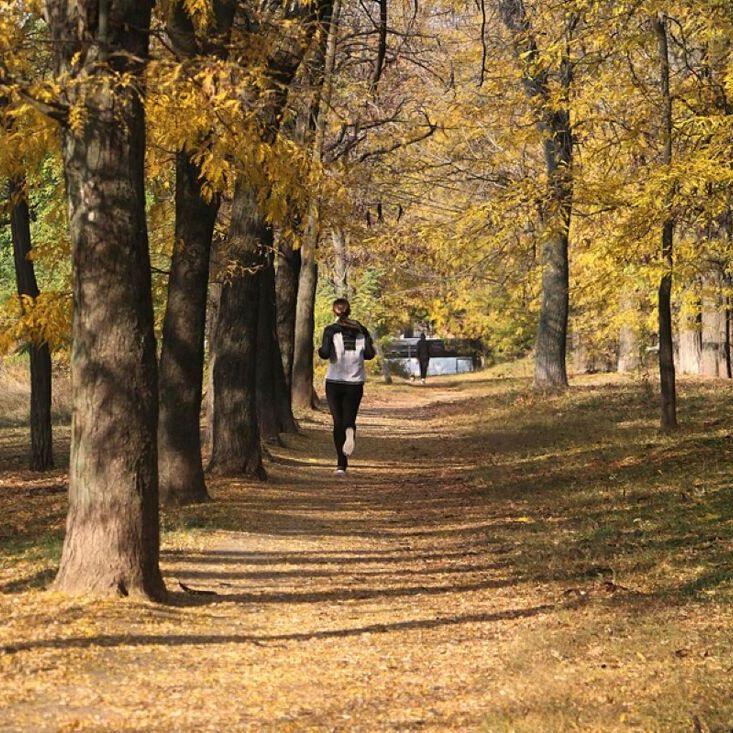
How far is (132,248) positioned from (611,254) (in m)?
10.5

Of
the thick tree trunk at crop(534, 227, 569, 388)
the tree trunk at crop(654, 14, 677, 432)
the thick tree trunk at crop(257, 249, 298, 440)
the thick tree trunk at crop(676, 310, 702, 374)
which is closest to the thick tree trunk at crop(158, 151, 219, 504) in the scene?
the tree trunk at crop(654, 14, 677, 432)

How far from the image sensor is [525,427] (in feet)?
82.1

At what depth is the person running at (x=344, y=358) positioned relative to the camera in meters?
15.9

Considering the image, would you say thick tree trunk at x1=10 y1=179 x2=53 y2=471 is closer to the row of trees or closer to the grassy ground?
the row of trees

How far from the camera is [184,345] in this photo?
14.2 metres

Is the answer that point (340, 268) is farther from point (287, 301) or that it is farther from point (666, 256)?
point (666, 256)

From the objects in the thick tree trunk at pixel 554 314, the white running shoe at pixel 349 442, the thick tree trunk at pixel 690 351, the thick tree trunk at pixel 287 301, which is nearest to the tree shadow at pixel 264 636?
the white running shoe at pixel 349 442

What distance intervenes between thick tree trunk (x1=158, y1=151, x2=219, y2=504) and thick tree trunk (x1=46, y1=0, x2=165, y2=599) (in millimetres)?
5538

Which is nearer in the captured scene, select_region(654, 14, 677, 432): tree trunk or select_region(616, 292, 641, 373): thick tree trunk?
select_region(654, 14, 677, 432): tree trunk

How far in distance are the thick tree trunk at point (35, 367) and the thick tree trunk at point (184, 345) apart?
521cm

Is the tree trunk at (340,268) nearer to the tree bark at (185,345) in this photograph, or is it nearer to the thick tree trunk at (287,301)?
the thick tree trunk at (287,301)

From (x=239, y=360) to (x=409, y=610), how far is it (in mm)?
8161

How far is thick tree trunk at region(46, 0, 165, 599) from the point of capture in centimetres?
827

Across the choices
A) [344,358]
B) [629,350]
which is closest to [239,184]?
[344,358]
